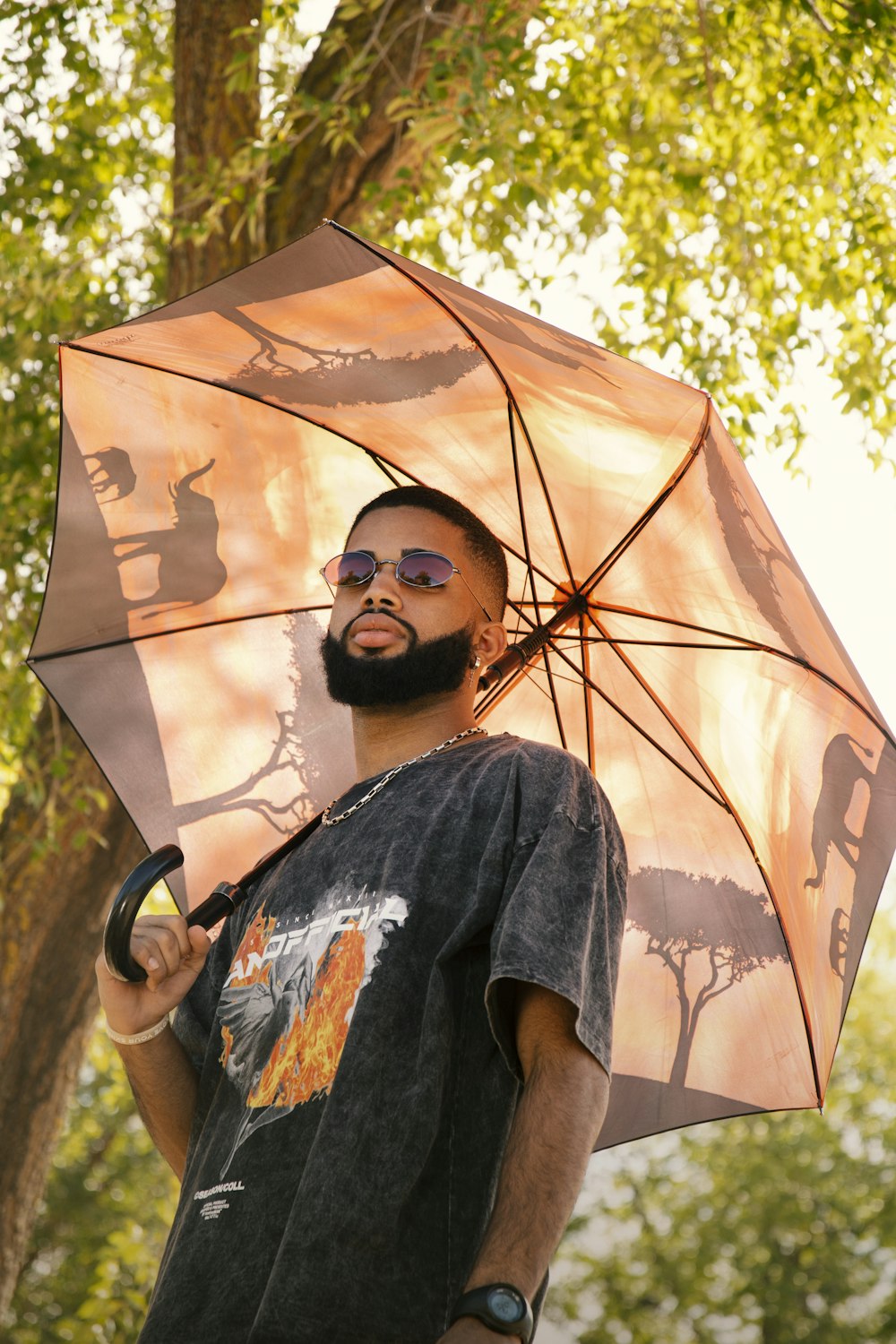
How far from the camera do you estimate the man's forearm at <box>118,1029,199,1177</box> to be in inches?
94.3

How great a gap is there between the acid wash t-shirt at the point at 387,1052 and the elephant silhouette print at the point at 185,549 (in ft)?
4.17

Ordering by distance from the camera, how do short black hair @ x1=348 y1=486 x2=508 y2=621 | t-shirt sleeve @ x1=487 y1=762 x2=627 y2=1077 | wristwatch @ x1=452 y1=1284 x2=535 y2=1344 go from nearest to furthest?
wristwatch @ x1=452 y1=1284 x2=535 y2=1344
t-shirt sleeve @ x1=487 y1=762 x2=627 y2=1077
short black hair @ x1=348 y1=486 x2=508 y2=621

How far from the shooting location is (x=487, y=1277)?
1.60m

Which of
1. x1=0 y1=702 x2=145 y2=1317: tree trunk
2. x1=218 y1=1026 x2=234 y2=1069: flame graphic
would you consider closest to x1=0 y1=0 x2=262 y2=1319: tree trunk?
x1=0 y1=702 x2=145 y2=1317: tree trunk

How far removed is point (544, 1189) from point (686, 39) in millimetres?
6616

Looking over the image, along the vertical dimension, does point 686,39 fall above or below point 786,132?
above

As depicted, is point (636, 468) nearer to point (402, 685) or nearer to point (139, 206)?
point (402, 685)

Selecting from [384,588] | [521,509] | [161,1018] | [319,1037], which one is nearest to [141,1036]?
[161,1018]

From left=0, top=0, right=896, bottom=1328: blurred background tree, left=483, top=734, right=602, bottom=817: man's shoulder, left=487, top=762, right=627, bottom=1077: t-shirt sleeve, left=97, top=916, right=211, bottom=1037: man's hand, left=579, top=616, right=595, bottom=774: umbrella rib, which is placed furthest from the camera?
left=0, top=0, right=896, bottom=1328: blurred background tree

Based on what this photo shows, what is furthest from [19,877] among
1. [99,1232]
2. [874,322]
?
[99,1232]

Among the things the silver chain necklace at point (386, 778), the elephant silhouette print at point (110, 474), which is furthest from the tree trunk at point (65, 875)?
the silver chain necklace at point (386, 778)

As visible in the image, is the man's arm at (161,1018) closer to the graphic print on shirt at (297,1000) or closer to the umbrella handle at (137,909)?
the umbrella handle at (137,909)

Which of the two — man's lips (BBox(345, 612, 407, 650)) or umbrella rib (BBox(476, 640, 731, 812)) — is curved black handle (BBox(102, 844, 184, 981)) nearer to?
man's lips (BBox(345, 612, 407, 650))

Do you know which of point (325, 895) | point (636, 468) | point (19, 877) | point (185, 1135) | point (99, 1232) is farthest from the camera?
point (99, 1232)
